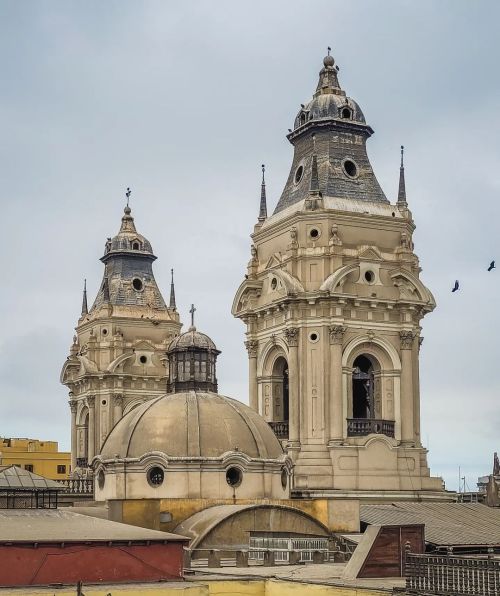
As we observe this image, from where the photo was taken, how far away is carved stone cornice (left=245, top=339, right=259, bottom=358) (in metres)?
64.7

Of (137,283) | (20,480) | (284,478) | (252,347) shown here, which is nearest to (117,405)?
(137,283)

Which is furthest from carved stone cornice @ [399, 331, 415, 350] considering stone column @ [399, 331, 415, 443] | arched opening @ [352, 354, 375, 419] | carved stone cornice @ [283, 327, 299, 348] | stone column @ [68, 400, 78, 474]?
stone column @ [68, 400, 78, 474]

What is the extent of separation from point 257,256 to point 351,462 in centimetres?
1238

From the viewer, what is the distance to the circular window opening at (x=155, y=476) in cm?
5159

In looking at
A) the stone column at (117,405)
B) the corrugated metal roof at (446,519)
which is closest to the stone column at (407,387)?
the corrugated metal roof at (446,519)

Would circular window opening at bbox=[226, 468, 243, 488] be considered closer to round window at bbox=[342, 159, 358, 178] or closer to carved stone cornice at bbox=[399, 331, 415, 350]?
carved stone cornice at bbox=[399, 331, 415, 350]

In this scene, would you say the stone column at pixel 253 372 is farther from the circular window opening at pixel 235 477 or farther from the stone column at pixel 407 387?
the circular window opening at pixel 235 477

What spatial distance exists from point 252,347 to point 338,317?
616 centimetres

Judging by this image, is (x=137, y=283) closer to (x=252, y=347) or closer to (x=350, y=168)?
(x=252, y=347)

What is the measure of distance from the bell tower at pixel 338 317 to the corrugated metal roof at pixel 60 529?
20.6 meters

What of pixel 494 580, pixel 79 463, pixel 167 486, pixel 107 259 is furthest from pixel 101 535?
pixel 107 259

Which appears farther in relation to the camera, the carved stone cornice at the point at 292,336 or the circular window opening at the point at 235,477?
the carved stone cornice at the point at 292,336

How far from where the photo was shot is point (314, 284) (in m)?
61.0

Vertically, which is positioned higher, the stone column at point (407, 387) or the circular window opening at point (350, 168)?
the circular window opening at point (350, 168)
